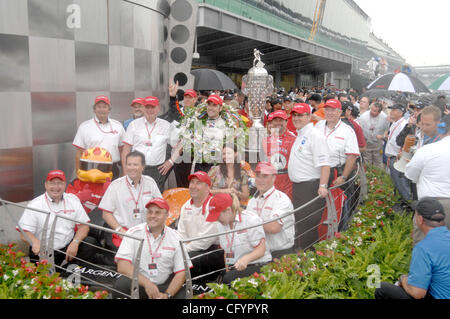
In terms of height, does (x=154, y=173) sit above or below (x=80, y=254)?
above

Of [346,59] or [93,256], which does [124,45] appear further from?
[346,59]

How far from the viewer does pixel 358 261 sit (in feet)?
14.1

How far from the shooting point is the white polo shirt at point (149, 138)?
6.11 meters

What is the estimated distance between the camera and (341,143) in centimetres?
583

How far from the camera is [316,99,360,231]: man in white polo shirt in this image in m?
5.74

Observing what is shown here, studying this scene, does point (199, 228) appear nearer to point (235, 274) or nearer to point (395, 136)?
point (235, 274)

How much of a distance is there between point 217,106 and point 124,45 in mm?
2656

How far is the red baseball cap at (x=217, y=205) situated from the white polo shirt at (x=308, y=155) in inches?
63.8

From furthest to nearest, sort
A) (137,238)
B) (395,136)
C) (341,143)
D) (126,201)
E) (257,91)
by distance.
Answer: (257,91) < (395,136) < (341,143) < (126,201) < (137,238)

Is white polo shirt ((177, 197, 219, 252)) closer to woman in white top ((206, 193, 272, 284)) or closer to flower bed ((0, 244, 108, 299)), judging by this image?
woman in white top ((206, 193, 272, 284))

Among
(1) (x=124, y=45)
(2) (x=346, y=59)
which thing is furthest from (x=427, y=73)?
(1) (x=124, y=45)

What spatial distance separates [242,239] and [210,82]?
6.68 metres

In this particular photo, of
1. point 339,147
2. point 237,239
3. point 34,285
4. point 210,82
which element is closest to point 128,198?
point 237,239

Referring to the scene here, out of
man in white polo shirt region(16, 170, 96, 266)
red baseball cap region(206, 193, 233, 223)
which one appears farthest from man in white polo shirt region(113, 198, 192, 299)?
man in white polo shirt region(16, 170, 96, 266)
